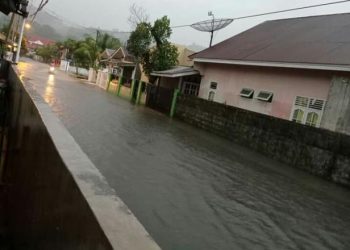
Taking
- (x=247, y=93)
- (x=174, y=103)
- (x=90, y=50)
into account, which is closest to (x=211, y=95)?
(x=174, y=103)

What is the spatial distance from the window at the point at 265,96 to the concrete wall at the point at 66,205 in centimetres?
1396

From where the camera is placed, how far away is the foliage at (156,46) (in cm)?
2923

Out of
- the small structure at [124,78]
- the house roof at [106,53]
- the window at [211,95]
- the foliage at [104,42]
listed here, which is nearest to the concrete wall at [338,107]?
the window at [211,95]

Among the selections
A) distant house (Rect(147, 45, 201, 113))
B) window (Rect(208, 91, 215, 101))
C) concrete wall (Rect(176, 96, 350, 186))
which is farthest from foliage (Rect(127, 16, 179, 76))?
concrete wall (Rect(176, 96, 350, 186))

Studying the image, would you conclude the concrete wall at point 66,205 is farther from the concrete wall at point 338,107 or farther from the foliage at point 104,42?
the foliage at point 104,42

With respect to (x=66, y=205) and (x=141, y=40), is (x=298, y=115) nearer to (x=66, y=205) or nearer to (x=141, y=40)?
(x=66, y=205)

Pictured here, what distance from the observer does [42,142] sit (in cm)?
386

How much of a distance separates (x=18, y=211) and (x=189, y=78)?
70.5ft

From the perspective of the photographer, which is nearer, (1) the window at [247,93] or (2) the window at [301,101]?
(2) the window at [301,101]

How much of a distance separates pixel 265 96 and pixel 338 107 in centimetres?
435

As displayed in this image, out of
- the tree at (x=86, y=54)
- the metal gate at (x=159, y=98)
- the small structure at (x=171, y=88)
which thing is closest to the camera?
the metal gate at (x=159, y=98)

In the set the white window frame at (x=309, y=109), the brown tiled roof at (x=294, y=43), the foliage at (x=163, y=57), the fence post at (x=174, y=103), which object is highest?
the brown tiled roof at (x=294, y=43)

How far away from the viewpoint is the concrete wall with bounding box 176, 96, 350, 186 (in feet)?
36.3

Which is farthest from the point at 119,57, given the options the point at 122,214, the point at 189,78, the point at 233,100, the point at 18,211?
the point at 122,214
